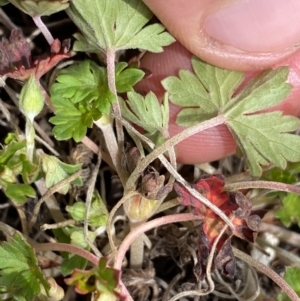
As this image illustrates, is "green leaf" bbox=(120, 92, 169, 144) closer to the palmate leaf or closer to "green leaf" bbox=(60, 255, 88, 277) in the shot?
the palmate leaf

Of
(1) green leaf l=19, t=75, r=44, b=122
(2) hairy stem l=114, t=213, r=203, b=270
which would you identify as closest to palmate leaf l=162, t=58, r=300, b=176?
(2) hairy stem l=114, t=213, r=203, b=270

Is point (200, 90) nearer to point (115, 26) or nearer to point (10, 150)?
point (115, 26)

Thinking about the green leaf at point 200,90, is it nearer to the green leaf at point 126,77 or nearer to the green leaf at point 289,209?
the green leaf at point 126,77

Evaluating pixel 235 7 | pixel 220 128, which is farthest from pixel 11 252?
pixel 235 7

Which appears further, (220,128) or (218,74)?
(220,128)

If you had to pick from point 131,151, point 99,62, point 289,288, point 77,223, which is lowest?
point 289,288

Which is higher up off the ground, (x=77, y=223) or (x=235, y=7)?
(x=235, y=7)

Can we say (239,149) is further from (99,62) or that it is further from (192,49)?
(99,62)
